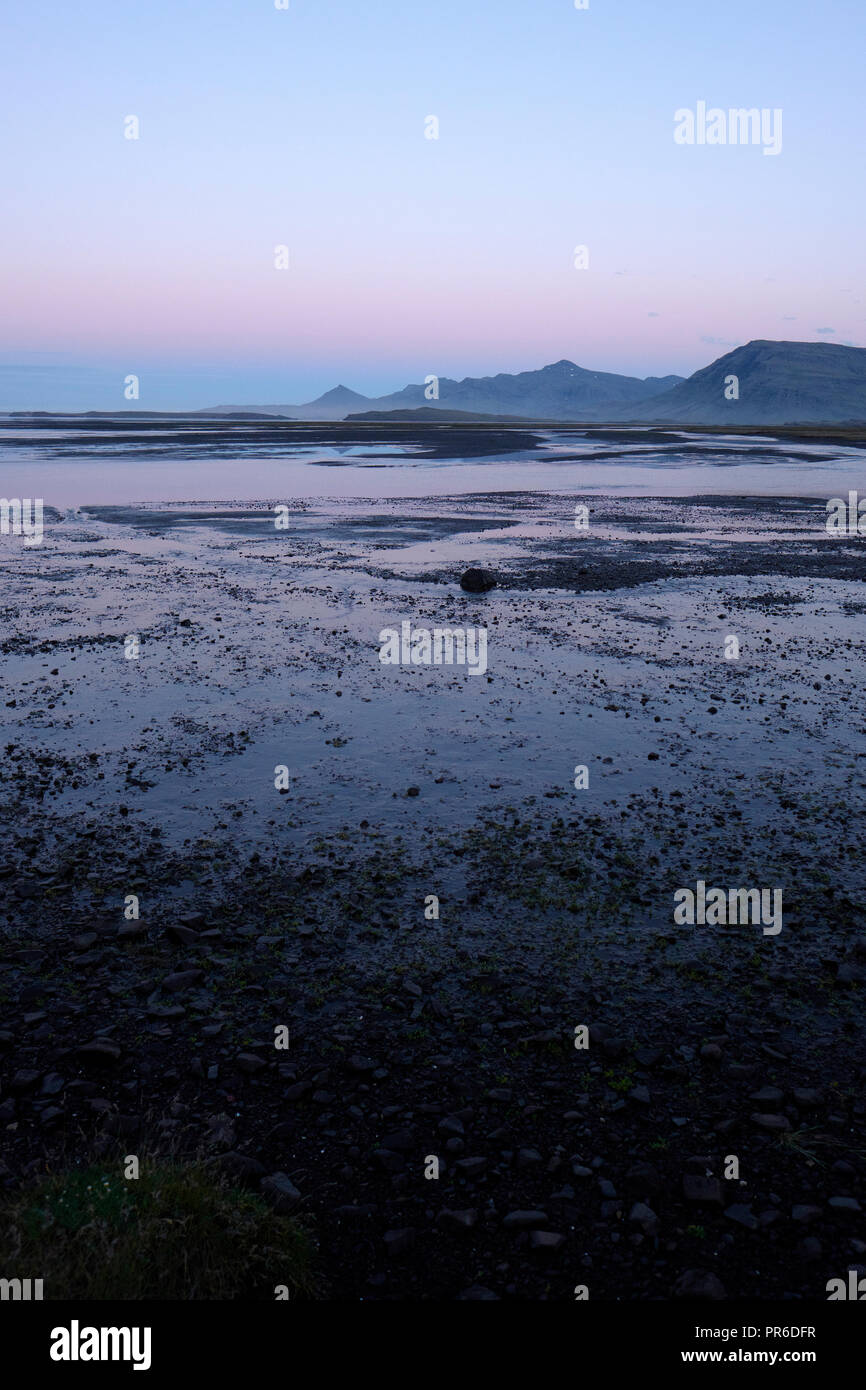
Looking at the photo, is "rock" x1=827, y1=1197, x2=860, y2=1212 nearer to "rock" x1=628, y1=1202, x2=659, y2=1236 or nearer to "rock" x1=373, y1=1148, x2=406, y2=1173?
"rock" x1=628, y1=1202, x2=659, y2=1236

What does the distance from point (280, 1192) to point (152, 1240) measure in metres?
1.03

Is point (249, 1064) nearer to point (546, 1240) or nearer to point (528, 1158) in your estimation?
point (528, 1158)

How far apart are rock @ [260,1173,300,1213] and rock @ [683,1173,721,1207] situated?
281 centimetres

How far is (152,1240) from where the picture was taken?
215 inches

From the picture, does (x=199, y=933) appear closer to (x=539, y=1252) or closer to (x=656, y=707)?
(x=539, y=1252)

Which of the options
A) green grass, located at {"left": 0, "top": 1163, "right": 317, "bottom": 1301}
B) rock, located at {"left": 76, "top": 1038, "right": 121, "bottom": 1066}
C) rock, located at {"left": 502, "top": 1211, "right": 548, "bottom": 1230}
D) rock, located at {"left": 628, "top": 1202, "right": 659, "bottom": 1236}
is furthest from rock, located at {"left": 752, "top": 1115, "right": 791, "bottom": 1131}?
rock, located at {"left": 76, "top": 1038, "right": 121, "bottom": 1066}

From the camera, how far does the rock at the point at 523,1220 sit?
6055 mm

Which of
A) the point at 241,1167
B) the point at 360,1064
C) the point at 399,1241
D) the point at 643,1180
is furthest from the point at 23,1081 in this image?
the point at 643,1180

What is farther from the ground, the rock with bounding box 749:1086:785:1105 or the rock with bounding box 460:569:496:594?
the rock with bounding box 460:569:496:594

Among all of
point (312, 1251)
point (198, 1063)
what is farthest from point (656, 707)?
point (312, 1251)

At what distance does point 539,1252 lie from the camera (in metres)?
5.86

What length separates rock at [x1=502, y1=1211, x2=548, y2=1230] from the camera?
605 centimetres

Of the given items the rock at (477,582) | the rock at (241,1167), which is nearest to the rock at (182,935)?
the rock at (241,1167)
